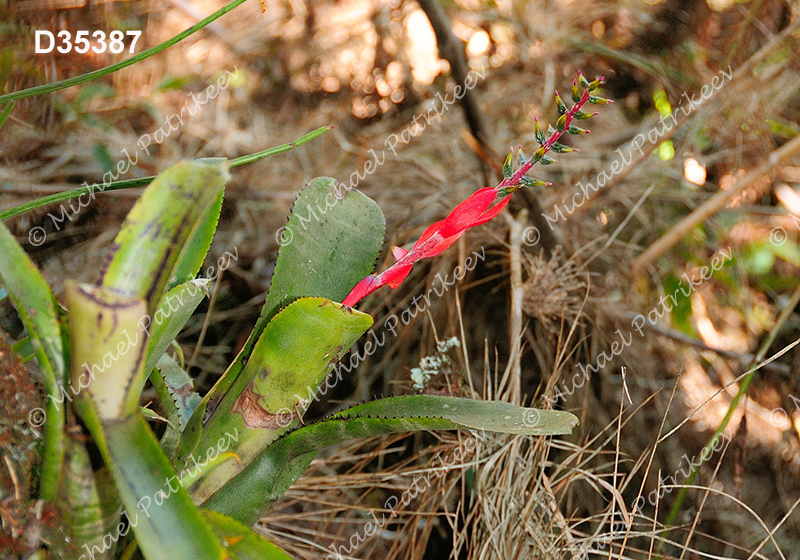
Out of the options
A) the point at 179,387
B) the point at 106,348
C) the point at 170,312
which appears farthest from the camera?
the point at 179,387

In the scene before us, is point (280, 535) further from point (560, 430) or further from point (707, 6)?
point (707, 6)

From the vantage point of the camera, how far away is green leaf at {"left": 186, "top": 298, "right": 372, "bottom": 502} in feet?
1.81

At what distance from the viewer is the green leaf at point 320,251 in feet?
2.13

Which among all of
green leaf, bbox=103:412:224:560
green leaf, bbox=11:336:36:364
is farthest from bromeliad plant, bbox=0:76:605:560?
green leaf, bbox=11:336:36:364

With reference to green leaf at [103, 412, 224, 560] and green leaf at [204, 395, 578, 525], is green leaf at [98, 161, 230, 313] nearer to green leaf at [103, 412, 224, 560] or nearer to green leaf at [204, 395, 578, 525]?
green leaf at [103, 412, 224, 560]

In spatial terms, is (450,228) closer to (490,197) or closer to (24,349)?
(490,197)

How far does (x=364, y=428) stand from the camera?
1.86 feet

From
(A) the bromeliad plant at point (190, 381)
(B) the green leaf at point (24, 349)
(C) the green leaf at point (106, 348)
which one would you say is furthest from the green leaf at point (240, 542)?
(B) the green leaf at point (24, 349)

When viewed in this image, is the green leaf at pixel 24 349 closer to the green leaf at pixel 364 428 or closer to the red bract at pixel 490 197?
the green leaf at pixel 364 428

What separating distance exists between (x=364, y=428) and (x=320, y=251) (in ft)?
0.73

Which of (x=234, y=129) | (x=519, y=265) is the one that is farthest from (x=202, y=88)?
(x=519, y=265)

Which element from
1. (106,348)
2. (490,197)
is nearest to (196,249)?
(106,348)

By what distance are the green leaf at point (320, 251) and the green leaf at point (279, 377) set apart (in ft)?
0.14

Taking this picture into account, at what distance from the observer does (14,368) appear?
50cm
